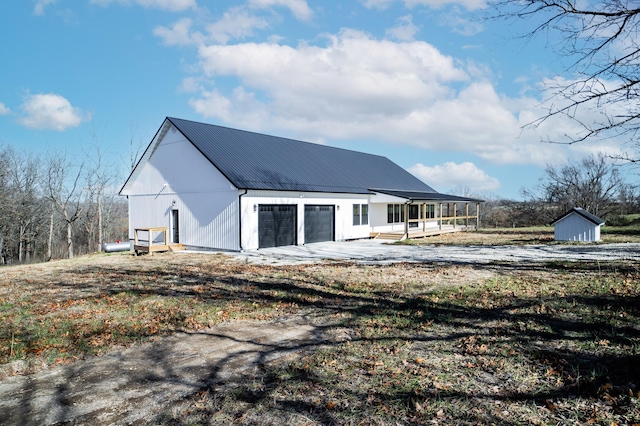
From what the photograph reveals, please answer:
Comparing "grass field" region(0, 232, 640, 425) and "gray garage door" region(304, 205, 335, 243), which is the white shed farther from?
"gray garage door" region(304, 205, 335, 243)

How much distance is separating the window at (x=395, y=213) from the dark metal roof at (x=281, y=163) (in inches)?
65.7

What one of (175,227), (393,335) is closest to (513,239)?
(175,227)

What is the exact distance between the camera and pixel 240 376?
438 cm

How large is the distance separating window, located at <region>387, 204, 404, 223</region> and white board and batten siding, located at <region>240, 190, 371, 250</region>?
106 inches

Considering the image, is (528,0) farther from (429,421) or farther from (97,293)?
(97,293)

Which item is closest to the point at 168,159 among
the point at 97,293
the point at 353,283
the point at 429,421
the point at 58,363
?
Result: the point at 97,293

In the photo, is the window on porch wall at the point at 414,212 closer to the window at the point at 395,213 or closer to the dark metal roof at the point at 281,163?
the window at the point at 395,213

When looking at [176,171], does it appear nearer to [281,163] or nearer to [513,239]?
[281,163]

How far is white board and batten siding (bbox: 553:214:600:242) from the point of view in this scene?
20.1 meters

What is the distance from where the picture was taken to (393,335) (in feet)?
18.7

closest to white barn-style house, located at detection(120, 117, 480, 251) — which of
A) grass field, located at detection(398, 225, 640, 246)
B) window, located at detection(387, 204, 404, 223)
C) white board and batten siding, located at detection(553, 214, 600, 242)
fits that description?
window, located at detection(387, 204, 404, 223)

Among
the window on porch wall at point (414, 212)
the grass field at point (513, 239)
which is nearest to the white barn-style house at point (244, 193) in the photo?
the grass field at point (513, 239)

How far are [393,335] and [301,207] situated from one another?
49.8 feet

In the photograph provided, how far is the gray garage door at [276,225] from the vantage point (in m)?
18.8
